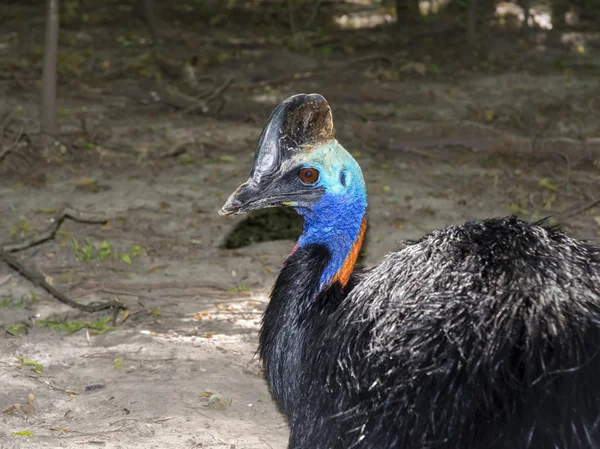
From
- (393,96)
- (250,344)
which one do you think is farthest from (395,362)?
(393,96)

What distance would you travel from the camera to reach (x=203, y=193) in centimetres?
652

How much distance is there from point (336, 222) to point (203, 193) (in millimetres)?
3340

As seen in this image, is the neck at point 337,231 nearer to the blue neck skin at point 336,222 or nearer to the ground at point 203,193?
the blue neck skin at point 336,222

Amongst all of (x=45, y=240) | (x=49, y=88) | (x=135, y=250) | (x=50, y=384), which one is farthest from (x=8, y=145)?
(x=50, y=384)

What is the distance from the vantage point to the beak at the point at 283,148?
124 inches

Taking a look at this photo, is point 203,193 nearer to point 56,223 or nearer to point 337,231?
point 56,223

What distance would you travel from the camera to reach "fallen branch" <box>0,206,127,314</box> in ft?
15.6

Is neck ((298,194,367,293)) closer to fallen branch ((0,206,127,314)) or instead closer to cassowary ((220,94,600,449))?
cassowary ((220,94,600,449))

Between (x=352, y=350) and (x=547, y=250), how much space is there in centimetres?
65

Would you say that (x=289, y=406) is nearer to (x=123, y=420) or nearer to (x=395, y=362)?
(x=395, y=362)

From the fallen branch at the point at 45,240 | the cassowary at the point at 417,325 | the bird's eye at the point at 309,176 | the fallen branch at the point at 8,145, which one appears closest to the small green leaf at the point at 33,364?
the fallen branch at the point at 45,240

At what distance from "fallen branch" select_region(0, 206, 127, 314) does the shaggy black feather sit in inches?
70.2

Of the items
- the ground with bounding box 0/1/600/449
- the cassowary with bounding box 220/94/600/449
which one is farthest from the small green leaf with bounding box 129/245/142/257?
the cassowary with bounding box 220/94/600/449

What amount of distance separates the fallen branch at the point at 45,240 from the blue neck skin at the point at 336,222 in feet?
5.71
